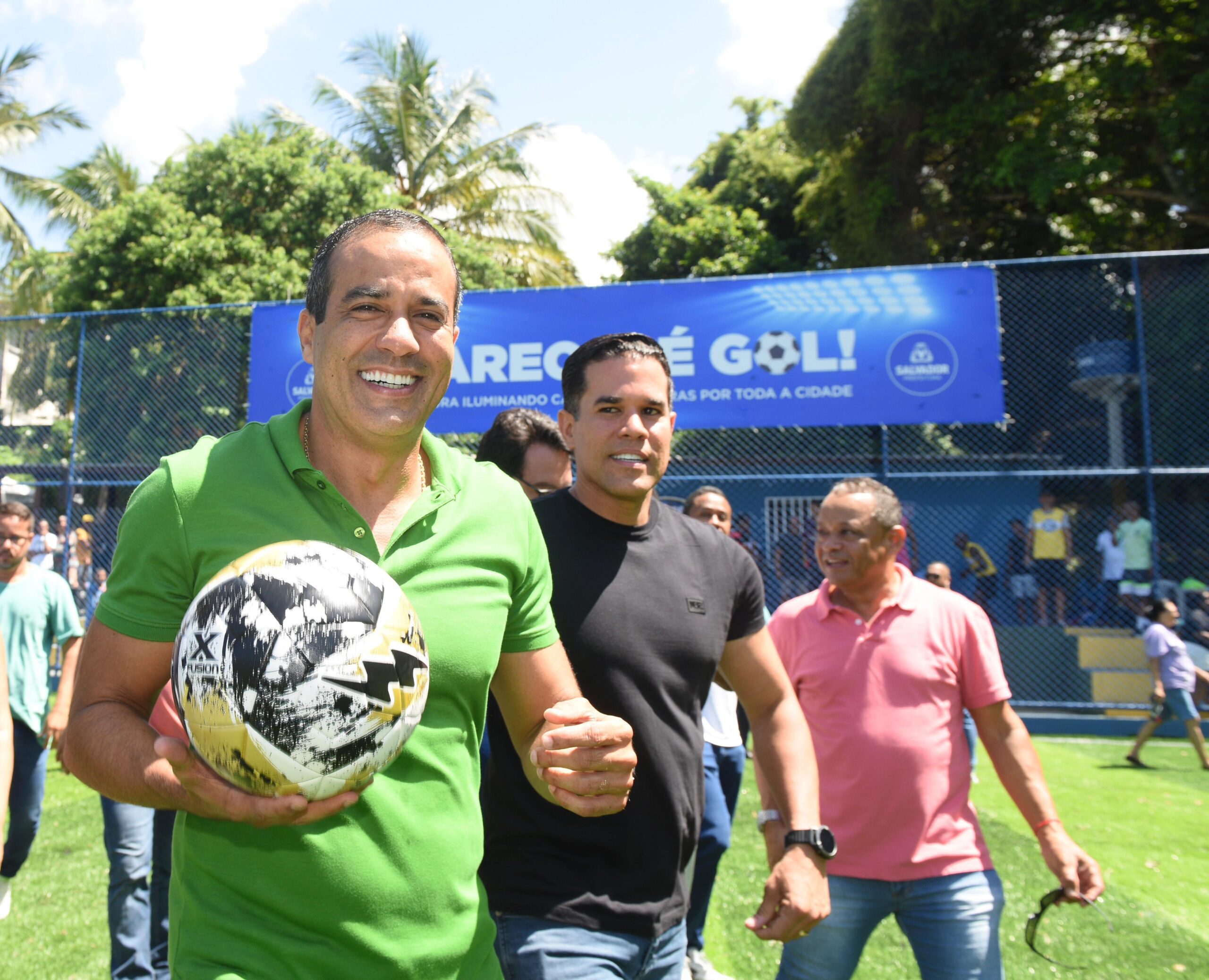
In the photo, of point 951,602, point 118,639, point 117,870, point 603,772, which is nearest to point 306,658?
point 118,639

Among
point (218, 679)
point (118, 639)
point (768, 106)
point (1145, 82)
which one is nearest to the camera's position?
point (218, 679)

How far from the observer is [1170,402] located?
10461 mm

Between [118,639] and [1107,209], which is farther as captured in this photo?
[1107,209]

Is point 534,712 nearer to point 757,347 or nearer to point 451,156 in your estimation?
point 757,347

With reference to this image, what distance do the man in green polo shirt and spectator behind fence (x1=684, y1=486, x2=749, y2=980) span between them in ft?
6.62

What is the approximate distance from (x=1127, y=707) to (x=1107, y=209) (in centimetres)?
1055

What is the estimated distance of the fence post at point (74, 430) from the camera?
9.59m

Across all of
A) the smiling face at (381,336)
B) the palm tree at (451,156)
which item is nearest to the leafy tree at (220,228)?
the palm tree at (451,156)

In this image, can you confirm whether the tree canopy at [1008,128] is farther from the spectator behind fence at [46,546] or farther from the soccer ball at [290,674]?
the soccer ball at [290,674]

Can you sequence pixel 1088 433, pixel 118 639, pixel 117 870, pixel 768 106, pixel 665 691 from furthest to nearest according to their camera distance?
pixel 768 106, pixel 1088 433, pixel 117 870, pixel 665 691, pixel 118 639

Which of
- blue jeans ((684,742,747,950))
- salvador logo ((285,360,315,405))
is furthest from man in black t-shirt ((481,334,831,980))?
salvador logo ((285,360,315,405))

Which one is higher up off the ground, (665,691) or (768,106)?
(768,106)

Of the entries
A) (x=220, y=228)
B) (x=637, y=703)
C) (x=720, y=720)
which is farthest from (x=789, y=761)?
(x=220, y=228)

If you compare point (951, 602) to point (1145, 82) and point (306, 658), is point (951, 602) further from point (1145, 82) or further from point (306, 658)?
point (1145, 82)
